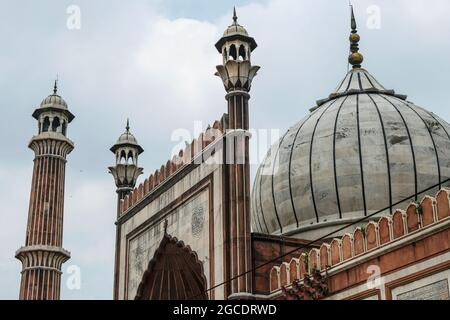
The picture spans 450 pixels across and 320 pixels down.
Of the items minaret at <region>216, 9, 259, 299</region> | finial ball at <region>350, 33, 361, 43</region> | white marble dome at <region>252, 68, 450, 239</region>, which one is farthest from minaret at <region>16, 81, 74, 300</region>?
minaret at <region>216, 9, 259, 299</region>

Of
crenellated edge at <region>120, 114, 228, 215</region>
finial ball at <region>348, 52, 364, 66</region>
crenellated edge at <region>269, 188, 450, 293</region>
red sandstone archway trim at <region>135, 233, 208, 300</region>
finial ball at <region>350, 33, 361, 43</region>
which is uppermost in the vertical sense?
finial ball at <region>350, 33, 361, 43</region>

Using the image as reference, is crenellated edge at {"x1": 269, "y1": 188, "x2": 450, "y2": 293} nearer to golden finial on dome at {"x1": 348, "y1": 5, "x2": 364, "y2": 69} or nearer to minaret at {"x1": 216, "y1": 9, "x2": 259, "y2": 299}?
minaret at {"x1": 216, "y1": 9, "x2": 259, "y2": 299}

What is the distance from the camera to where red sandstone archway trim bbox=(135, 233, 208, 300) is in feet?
41.3

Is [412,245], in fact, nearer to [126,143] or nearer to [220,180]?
[220,180]

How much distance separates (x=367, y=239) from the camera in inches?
378

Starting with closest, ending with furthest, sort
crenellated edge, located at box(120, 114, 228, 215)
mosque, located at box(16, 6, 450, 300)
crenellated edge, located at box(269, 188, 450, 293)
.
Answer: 1. crenellated edge, located at box(269, 188, 450, 293)
2. mosque, located at box(16, 6, 450, 300)
3. crenellated edge, located at box(120, 114, 228, 215)

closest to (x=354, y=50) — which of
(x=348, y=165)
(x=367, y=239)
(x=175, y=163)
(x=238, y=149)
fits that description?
(x=348, y=165)

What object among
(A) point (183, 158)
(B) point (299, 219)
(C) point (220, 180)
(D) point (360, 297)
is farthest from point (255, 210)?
(D) point (360, 297)

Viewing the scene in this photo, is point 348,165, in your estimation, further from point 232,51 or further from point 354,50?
point 354,50

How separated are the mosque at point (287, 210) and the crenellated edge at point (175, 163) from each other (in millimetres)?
28

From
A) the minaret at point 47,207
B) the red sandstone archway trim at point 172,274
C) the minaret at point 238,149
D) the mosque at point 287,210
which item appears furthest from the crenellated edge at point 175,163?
the minaret at point 47,207

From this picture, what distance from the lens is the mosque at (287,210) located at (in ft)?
30.4

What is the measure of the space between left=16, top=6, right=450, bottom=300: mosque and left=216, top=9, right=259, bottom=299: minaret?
2 centimetres
